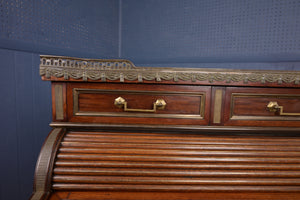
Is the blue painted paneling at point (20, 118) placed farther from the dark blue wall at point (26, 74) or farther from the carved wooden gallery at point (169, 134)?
the carved wooden gallery at point (169, 134)

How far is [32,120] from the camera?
1307mm

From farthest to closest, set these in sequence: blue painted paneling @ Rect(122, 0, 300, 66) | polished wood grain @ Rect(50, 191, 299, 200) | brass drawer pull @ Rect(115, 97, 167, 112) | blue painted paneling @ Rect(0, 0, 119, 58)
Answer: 1. blue painted paneling @ Rect(122, 0, 300, 66)
2. blue painted paneling @ Rect(0, 0, 119, 58)
3. brass drawer pull @ Rect(115, 97, 167, 112)
4. polished wood grain @ Rect(50, 191, 299, 200)

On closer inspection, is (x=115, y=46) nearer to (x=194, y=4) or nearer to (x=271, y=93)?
(x=194, y=4)

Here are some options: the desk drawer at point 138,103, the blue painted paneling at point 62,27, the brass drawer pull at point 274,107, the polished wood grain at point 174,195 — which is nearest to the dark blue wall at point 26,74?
the blue painted paneling at point 62,27

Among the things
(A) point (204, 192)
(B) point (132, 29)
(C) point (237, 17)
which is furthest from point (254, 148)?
(B) point (132, 29)

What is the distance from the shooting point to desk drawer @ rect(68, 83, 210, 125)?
763 millimetres

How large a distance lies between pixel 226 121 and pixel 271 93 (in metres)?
0.23

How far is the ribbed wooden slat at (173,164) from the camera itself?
68 cm

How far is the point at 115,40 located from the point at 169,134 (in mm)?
1436

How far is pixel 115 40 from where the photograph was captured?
1.89 m

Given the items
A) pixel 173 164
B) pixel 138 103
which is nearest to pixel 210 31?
pixel 138 103

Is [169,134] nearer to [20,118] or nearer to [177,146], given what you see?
[177,146]

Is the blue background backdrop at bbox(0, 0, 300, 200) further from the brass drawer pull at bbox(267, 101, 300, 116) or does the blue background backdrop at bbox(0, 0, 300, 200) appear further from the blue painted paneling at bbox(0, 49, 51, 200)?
the brass drawer pull at bbox(267, 101, 300, 116)

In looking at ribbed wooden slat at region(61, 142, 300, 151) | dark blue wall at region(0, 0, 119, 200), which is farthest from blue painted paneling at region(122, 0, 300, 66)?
ribbed wooden slat at region(61, 142, 300, 151)
